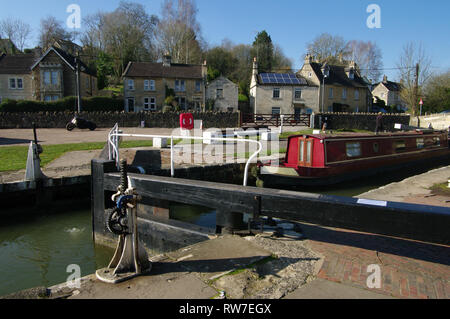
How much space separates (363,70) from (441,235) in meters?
64.4

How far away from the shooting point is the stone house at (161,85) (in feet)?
125

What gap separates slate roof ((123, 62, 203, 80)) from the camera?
126 feet

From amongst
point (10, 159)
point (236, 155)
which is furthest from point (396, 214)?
point (10, 159)

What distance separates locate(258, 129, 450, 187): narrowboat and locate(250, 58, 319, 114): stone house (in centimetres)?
2626

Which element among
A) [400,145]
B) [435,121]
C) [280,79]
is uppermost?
[280,79]

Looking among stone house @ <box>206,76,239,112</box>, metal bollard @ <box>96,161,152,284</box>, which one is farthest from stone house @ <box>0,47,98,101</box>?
metal bollard @ <box>96,161,152,284</box>

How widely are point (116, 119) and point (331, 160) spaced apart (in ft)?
70.5

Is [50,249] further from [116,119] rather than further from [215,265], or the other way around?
[116,119]

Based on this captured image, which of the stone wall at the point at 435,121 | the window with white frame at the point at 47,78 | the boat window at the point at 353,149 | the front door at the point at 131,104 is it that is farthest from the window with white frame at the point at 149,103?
the stone wall at the point at 435,121

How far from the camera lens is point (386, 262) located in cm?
346

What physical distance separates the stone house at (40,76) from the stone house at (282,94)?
21.2 m

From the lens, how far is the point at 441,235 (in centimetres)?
284

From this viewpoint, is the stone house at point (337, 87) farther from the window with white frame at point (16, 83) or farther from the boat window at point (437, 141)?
the window with white frame at point (16, 83)

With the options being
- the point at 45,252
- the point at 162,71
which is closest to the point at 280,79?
the point at 162,71
